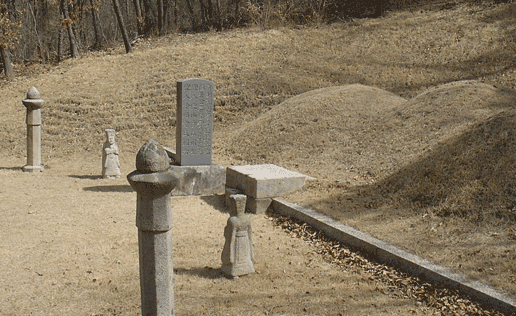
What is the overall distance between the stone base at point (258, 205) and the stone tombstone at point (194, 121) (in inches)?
73.7

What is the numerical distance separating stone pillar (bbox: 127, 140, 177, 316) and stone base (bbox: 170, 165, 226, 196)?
6.67 meters

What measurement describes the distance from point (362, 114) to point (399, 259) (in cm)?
796

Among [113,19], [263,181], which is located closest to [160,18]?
[113,19]

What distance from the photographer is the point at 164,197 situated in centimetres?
407

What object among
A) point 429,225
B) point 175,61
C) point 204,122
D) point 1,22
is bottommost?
point 429,225

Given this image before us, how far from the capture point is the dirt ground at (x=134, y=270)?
233 inches

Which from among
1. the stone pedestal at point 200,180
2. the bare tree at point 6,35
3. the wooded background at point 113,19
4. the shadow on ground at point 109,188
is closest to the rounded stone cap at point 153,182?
the stone pedestal at point 200,180

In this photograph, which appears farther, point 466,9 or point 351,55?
point 466,9

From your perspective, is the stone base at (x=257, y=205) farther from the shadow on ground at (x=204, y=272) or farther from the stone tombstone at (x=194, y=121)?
the shadow on ground at (x=204, y=272)

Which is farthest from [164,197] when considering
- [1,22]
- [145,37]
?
[145,37]

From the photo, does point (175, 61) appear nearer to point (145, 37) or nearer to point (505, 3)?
point (145, 37)

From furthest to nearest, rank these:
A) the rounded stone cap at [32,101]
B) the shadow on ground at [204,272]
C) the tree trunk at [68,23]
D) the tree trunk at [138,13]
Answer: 1. the tree trunk at [138,13]
2. the tree trunk at [68,23]
3. the rounded stone cap at [32,101]
4. the shadow on ground at [204,272]

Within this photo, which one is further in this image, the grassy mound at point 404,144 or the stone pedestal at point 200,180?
the stone pedestal at point 200,180

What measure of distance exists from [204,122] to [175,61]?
34.2ft
